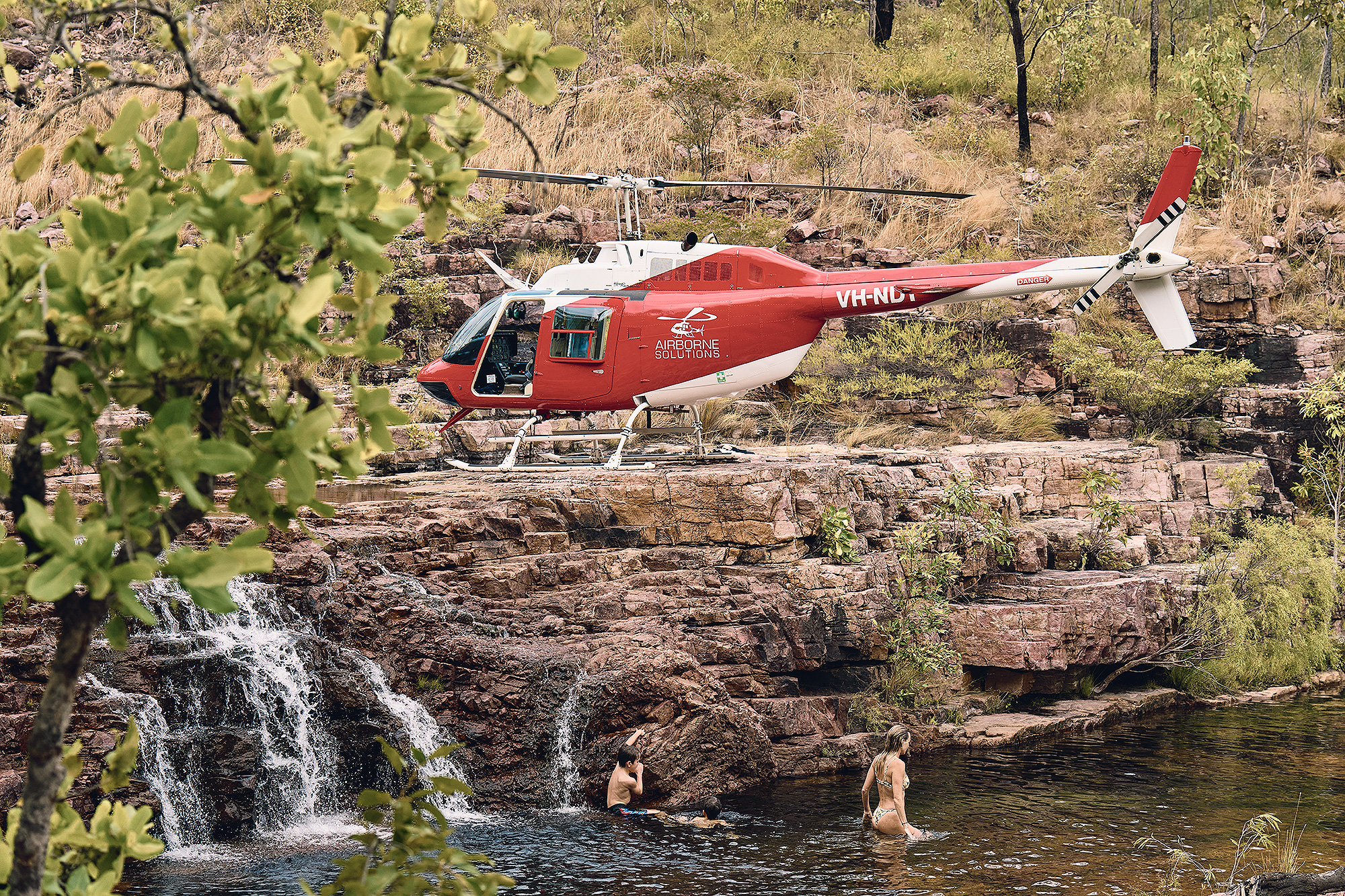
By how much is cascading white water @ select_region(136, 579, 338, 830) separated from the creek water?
38cm

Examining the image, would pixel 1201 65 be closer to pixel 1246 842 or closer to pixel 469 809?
pixel 1246 842

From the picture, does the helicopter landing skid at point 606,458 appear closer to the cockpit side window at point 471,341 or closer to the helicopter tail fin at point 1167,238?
the cockpit side window at point 471,341

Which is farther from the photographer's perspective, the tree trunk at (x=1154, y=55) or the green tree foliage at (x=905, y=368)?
the tree trunk at (x=1154, y=55)

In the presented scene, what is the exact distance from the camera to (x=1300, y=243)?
27.2 meters

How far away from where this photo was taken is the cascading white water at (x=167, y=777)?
10359 mm

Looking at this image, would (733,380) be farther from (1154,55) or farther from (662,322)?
(1154,55)

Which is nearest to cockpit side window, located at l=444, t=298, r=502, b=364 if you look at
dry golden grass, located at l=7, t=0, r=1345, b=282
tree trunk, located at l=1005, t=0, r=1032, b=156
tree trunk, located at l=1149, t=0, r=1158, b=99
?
dry golden grass, located at l=7, t=0, r=1345, b=282

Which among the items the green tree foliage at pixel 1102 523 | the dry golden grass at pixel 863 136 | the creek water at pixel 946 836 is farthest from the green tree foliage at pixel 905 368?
the creek water at pixel 946 836

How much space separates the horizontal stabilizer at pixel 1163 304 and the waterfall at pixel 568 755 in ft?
32.3

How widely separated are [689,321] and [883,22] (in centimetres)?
Result: 2570

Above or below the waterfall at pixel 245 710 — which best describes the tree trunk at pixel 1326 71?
above

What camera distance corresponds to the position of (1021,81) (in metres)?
32.0

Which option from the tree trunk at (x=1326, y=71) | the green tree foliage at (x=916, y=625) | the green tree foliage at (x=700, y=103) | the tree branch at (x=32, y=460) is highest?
the tree trunk at (x=1326, y=71)

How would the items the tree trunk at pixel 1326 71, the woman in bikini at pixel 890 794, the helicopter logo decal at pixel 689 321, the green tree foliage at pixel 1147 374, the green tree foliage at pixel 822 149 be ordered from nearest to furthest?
1. the woman in bikini at pixel 890 794
2. the helicopter logo decal at pixel 689 321
3. the green tree foliage at pixel 1147 374
4. the green tree foliage at pixel 822 149
5. the tree trunk at pixel 1326 71
